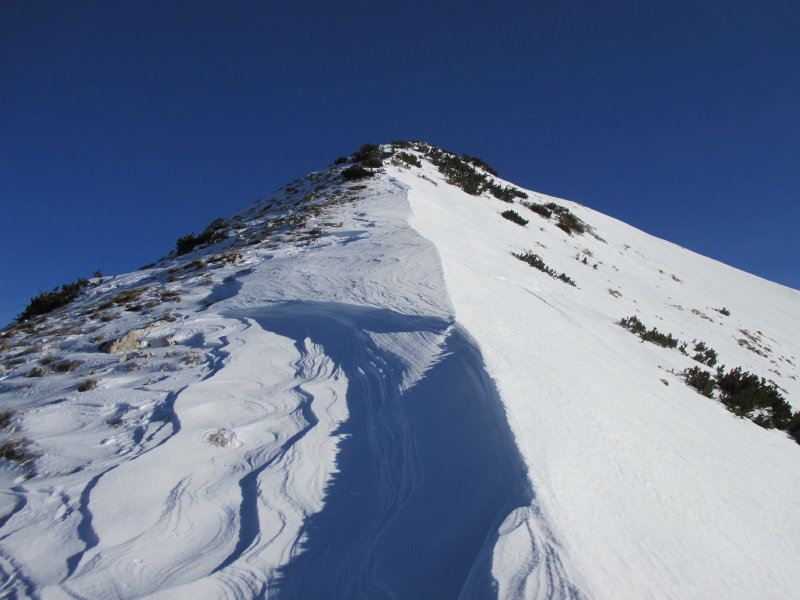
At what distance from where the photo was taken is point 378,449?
258 cm

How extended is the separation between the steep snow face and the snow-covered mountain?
17 mm

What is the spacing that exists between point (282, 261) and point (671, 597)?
5682 mm

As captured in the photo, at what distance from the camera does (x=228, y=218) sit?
13172 mm

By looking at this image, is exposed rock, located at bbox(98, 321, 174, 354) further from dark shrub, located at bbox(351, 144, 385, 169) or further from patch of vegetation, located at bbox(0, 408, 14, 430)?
dark shrub, located at bbox(351, 144, 385, 169)

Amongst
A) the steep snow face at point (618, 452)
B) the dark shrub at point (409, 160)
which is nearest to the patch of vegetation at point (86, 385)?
the steep snow face at point (618, 452)

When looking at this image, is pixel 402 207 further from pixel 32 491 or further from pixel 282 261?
pixel 32 491

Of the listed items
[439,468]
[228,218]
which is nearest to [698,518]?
[439,468]

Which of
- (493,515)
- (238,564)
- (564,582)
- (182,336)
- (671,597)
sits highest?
(182,336)

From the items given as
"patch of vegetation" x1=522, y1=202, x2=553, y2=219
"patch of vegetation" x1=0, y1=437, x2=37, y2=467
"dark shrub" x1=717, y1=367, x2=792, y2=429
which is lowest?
"dark shrub" x1=717, y1=367, x2=792, y2=429

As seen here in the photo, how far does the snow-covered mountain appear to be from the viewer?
1757 mm

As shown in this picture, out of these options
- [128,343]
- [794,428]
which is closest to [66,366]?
[128,343]

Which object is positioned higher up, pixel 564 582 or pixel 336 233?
pixel 336 233

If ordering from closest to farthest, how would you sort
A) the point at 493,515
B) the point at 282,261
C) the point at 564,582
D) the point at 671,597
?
the point at 564,582 → the point at 671,597 → the point at 493,515 → the point at 282,261

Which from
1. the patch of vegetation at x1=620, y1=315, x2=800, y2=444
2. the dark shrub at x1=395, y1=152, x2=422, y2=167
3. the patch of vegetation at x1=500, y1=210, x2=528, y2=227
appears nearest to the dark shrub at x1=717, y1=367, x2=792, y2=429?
the patch of vegetation at x1=620, y1=315, x2=800, y2=444
